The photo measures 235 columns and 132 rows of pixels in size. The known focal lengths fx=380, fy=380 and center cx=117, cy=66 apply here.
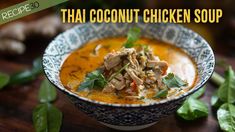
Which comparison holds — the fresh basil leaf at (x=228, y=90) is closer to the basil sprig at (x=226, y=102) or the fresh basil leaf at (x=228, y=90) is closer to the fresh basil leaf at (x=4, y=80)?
the basil sprig at (x=226, y=102)

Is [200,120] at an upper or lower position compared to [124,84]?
lower

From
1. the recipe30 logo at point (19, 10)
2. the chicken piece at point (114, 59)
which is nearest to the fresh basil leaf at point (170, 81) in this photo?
the chicken piece at point (114, 59)

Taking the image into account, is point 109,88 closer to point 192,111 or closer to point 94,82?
point 94,82

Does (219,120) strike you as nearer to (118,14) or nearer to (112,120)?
(112,120)

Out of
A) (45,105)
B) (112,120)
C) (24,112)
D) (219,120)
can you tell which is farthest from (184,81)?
(24,112)

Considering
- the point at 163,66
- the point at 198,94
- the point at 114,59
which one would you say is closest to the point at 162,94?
the point at 163,66
